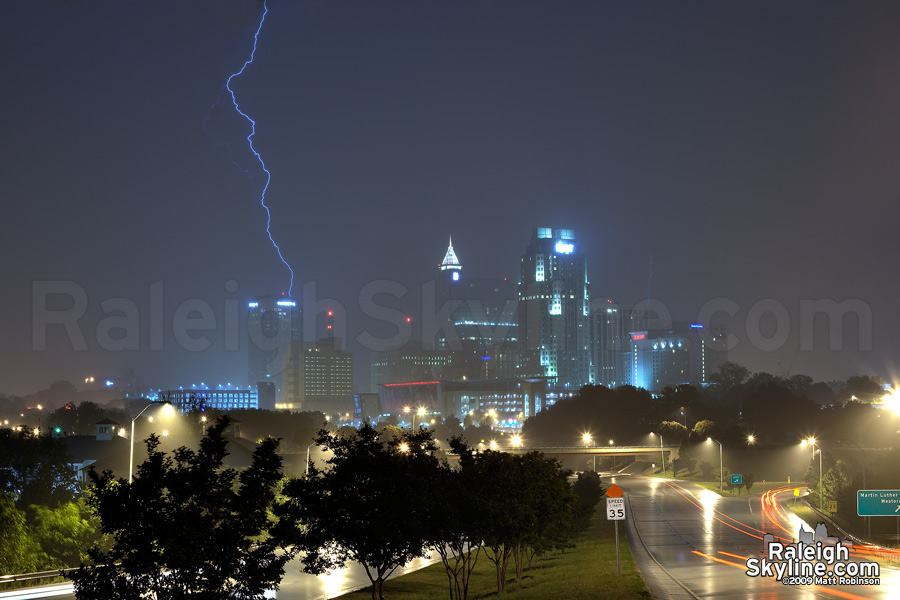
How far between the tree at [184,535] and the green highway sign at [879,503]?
120 ft

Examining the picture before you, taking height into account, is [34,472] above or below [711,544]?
above

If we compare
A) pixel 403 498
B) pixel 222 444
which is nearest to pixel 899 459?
pixel 403 498

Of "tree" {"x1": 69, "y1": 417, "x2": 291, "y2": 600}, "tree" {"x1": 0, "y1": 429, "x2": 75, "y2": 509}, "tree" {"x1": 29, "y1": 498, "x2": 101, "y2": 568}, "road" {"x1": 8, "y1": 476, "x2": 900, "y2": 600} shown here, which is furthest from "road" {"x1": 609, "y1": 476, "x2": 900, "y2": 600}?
"tree" {"x1": 0, "y1": 429, "x2": 75, "y2": 509}

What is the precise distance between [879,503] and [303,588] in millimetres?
30606

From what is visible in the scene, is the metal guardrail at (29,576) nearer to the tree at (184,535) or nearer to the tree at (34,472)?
the tree at (34,472)

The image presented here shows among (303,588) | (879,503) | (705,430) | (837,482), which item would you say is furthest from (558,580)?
(705,430)

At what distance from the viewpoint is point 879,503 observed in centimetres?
5238

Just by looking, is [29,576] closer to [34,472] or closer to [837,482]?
[34,472]

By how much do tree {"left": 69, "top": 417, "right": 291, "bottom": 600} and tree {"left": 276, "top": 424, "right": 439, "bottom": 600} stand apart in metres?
6.39

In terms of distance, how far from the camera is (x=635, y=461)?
17962 centimetres

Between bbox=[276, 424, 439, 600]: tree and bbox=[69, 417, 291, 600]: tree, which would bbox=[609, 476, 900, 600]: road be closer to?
bbox=[276, 424, 439, 600]: tree

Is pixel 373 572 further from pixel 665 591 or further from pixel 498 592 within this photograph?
pixel 665 591

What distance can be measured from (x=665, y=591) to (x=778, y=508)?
53.4m

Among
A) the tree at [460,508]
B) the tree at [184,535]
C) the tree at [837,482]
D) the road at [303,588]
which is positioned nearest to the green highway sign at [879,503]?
the tree at [460,508]
